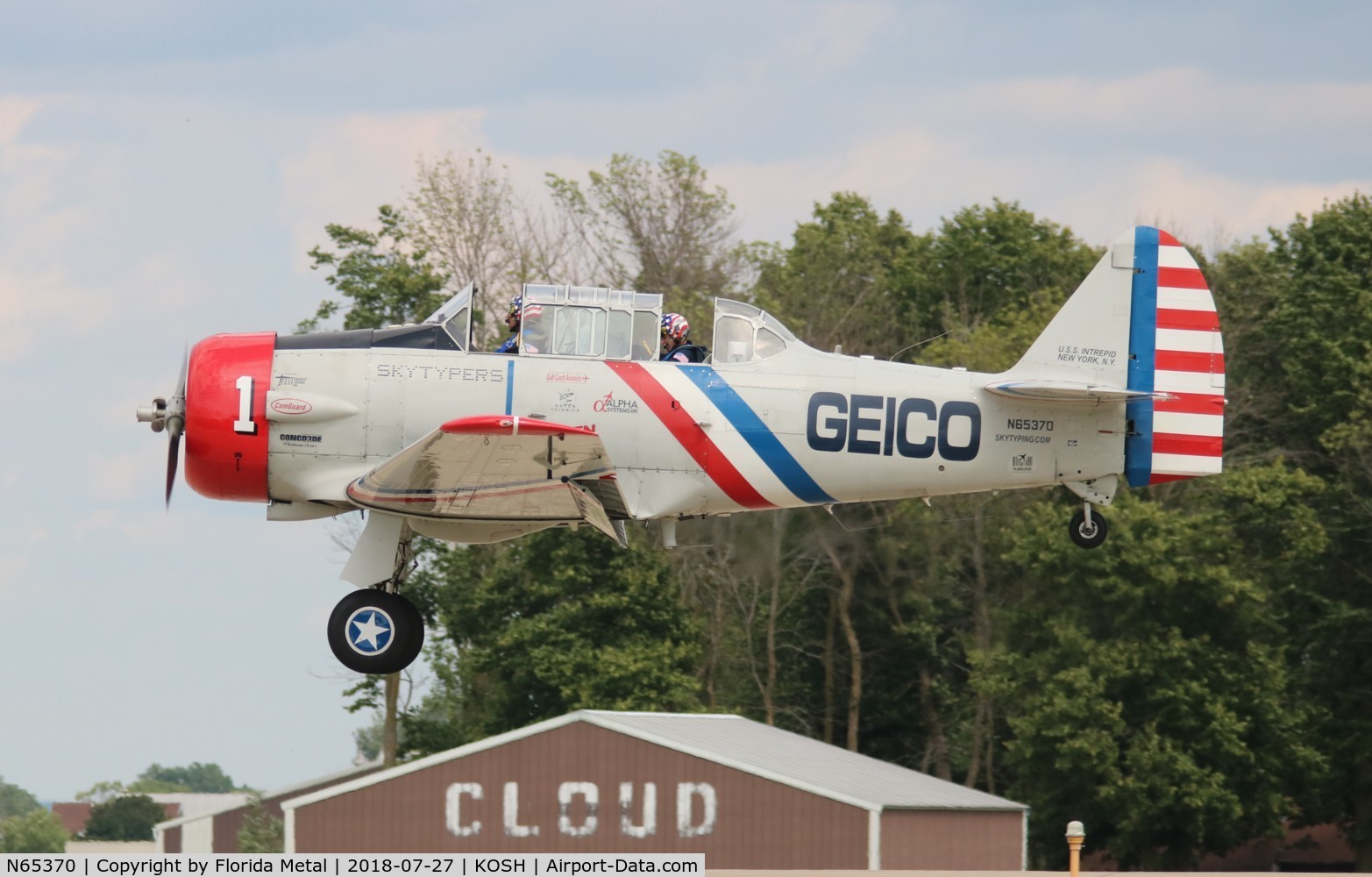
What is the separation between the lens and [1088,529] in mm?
16422

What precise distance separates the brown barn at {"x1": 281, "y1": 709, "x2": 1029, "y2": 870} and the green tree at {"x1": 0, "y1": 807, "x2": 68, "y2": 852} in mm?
39295

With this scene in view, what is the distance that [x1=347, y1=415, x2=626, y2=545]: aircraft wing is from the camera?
44.7 feet

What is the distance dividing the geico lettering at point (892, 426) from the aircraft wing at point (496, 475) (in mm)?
1922

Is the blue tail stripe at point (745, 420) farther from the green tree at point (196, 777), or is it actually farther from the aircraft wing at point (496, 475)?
the green tree at point (196, 777)

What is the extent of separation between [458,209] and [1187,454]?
29435mm

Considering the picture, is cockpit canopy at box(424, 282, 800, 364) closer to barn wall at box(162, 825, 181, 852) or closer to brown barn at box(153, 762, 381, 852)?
brown barn at box(153, 762, 381, 852)

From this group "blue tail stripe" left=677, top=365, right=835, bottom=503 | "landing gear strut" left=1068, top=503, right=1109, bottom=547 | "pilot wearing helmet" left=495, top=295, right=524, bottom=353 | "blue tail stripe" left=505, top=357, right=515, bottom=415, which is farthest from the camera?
"landing gear strut" left=1068, top=503, right=1109, bottom=547

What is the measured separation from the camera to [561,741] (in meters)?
30.7

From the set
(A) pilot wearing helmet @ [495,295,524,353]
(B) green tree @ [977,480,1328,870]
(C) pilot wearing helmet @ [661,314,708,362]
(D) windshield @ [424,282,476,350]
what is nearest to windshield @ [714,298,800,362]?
(C) pilot wearing helmet @ [661,314,708,362]

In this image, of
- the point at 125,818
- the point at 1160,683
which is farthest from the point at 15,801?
the point at 1160,683

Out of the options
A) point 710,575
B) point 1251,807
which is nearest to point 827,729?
point 710,575

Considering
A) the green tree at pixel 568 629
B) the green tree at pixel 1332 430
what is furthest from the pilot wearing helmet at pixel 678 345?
the green tree at pixel 1332 430

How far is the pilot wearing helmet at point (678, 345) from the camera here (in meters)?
15.5

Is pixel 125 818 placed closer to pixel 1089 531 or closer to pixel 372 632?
pixel 372 632
